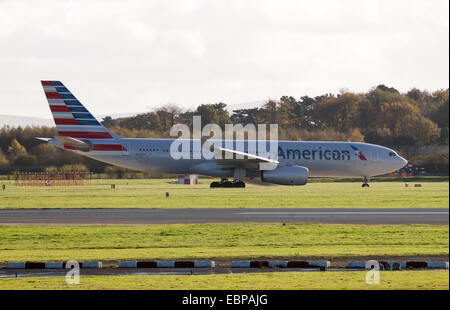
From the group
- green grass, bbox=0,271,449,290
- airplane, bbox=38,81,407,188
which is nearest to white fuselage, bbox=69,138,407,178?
airplane, bbox=38,81,407,188

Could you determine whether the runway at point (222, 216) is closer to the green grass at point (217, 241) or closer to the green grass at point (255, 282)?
the green grass at point (217, 241)

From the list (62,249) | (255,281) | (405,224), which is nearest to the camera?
(255,281)

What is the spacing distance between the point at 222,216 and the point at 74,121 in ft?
75.3

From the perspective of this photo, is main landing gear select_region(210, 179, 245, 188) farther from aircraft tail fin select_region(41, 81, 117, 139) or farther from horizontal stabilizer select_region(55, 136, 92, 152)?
horizontal stabilizer select_region(55, 136, 92, 152)

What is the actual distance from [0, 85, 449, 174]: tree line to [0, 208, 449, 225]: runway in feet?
84.3

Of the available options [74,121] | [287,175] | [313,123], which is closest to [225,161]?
[287,175]

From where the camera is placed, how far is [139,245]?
899 inches

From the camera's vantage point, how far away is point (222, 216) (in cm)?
3172

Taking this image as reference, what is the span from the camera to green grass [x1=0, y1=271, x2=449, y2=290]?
1480 centimetres

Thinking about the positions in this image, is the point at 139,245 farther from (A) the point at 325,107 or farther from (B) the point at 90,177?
(A) the point at 325,107

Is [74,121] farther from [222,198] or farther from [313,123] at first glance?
[313,123]

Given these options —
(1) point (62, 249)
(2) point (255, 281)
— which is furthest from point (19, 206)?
(2) point (255, 281)
